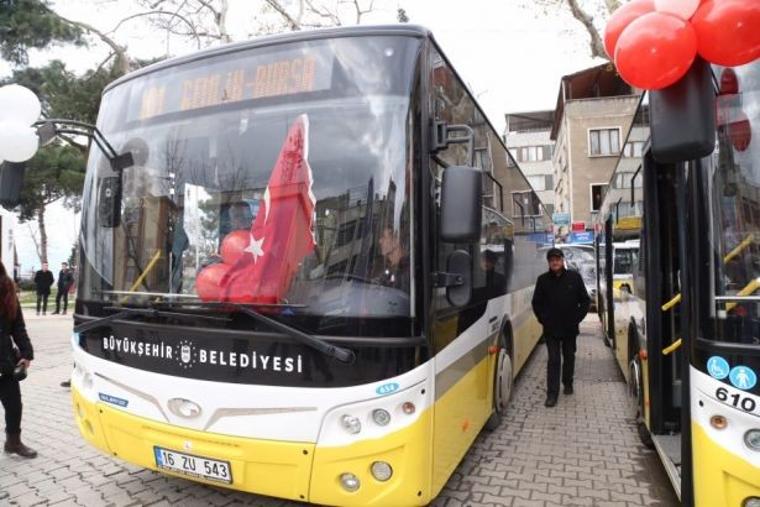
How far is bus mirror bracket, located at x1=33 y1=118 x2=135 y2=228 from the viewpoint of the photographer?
3.68 metres

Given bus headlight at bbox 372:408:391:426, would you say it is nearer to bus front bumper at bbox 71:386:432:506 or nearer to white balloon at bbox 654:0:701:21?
bus front bumper at bbox 71:386:432:506

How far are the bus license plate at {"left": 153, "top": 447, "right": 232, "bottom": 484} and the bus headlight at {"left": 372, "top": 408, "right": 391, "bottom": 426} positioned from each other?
35.3 inches

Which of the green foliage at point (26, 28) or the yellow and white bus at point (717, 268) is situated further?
the green foliage at point (26, 28)

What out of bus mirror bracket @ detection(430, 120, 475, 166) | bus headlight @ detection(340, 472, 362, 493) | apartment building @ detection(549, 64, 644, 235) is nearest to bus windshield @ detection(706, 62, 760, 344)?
bus mirror bracket @ detection(430, 120, 475, 166)

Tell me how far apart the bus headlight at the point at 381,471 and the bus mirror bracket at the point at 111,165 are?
222 cm

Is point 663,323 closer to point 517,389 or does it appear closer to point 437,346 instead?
point 437,346

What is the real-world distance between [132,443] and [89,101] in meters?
17.9

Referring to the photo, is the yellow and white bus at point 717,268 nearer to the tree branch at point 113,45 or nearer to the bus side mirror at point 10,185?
the bus side mirror at point 10,185

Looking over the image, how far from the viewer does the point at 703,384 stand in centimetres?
270

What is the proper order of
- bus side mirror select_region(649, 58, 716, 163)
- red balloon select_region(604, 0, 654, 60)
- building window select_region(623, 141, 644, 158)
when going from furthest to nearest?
building window select_region(623, 141, 644, 158)
red balloon select_region(604, 0, 654, 60)
bus side mirror select_region(649, 58, 716, 163)

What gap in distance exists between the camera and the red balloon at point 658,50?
2.49 metres

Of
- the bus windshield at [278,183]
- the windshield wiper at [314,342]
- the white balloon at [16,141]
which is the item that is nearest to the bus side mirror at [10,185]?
the bus windshield at [278,183]

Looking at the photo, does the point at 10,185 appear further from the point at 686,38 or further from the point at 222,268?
the point at 686,38

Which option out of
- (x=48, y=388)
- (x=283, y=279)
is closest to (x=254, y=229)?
(x=283, y=279)
